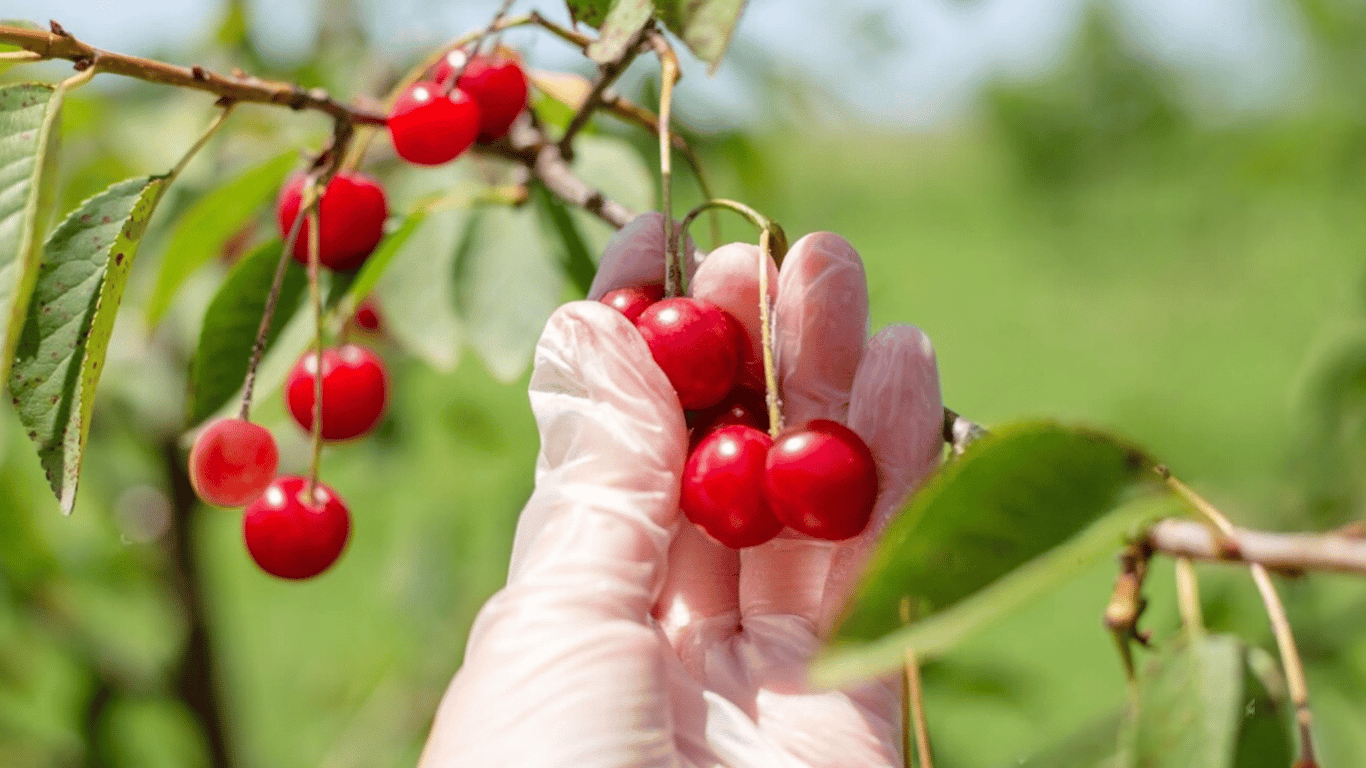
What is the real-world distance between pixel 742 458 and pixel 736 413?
4.3 inches

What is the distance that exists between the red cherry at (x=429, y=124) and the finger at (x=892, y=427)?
45 centimetres

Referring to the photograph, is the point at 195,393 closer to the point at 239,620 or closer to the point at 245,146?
the point at 245,146

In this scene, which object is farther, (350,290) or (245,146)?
(245,146)

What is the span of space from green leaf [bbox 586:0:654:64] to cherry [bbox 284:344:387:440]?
0.54 meters

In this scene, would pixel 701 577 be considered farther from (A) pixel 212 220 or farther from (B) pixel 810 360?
(A) pixel 212 220

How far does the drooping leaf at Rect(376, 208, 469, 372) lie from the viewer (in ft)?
4.20

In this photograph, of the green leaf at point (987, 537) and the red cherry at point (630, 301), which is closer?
the green leaf at point (987, 537)

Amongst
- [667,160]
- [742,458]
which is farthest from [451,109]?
[742,458]

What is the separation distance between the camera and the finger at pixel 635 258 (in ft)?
3.29

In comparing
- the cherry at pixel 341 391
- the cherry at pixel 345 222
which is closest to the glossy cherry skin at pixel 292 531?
the cherry at pixel 341 391

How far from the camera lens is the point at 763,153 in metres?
1.85

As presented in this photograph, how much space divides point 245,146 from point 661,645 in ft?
3.85

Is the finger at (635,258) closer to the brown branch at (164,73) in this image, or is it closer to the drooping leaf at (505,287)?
the drooping leaf at (505,287)

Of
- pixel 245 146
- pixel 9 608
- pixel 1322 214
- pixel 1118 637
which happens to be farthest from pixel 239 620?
pixel 1322 214
